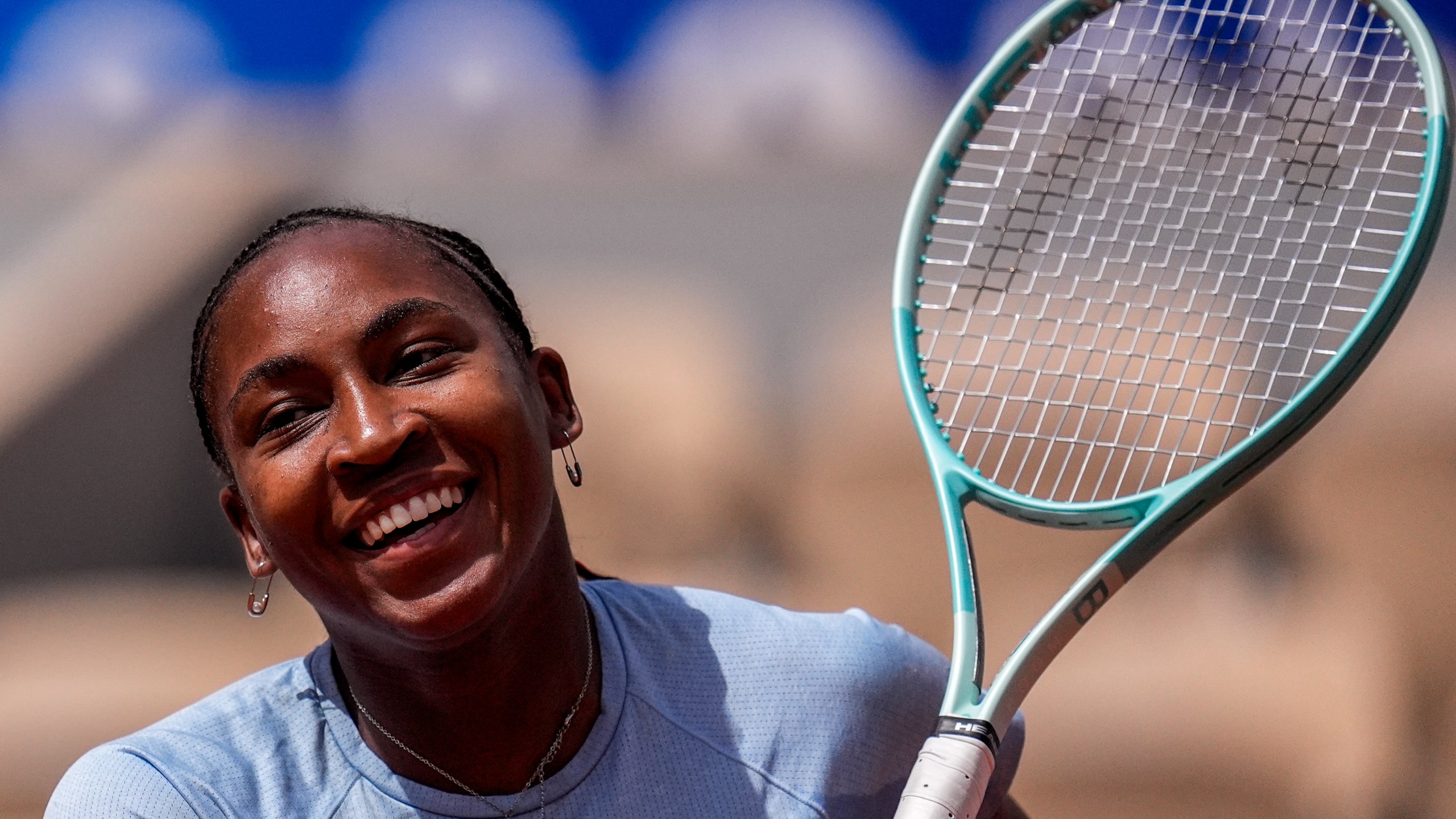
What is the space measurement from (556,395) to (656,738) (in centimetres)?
35

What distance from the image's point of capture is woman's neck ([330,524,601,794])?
4.61 ft

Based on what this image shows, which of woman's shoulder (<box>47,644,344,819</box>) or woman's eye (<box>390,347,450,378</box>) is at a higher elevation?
woman's eye (<box>390,347,450,378</box>)

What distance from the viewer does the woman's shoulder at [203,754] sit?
131 centimetres

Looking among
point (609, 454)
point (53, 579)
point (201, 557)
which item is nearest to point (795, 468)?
point (609, 454)

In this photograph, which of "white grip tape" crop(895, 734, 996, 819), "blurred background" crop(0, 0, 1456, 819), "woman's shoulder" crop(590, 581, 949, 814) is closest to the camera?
"white grip tape" crop(895, 734, 996, 819)

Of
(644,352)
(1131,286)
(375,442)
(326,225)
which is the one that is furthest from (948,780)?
(644,352)

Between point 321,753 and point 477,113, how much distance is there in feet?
9.90

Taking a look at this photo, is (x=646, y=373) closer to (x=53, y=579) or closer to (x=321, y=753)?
(x=53, y=579)

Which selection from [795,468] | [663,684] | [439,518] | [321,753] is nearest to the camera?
[439,518]

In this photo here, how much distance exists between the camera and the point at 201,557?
4.32m


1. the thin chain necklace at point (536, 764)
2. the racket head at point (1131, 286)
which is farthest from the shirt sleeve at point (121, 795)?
the racket head at point (1131, 286)

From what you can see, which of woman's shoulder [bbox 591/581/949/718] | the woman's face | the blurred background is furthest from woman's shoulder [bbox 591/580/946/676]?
the blurred background

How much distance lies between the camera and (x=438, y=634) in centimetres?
131

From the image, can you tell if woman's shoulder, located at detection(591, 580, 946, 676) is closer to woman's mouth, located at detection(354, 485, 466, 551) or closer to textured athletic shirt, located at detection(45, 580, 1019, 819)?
textured athletic shirt, located at detection(45, 580, 1019, 819)
